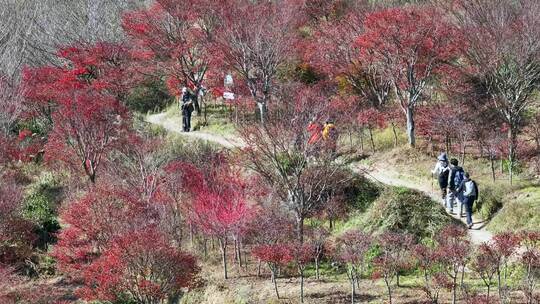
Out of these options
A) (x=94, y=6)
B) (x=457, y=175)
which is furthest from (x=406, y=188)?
(x=94, y=6)

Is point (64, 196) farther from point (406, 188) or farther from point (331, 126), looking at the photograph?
point (406, 188)

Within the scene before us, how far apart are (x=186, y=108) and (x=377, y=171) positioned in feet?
32.9

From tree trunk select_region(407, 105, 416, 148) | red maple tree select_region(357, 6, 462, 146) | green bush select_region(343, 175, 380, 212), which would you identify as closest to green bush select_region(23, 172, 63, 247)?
green bush select_region(343, 175, 380, 212)

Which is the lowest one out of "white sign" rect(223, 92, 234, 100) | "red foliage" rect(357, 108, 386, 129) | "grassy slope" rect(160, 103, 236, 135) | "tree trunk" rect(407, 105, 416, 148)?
"tree trunk" rect(407, 105, 416, 148)

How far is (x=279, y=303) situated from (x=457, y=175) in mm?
6364

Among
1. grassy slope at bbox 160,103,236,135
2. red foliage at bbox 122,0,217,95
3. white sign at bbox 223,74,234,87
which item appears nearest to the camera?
grassy slope at bbox 160,103,236,135

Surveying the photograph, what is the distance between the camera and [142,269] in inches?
630

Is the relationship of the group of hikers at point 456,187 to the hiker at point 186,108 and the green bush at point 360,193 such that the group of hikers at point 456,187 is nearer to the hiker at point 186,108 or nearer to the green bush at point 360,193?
the green bush at point 360,193

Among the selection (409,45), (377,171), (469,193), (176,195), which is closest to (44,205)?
(176,195)

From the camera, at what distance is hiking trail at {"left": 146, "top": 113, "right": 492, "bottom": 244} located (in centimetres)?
1817

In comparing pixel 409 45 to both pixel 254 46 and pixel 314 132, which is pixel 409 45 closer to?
pixel 314 132

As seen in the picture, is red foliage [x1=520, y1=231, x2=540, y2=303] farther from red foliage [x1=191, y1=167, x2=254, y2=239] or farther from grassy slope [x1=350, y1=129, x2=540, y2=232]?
red foliage [x1=191, y1=167, x2=254, y2=239]

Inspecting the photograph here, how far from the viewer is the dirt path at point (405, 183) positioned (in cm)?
1791

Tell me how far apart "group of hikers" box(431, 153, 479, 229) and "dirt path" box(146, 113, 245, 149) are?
313 inches
